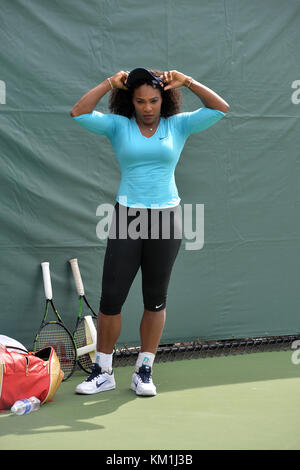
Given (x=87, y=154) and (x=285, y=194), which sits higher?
(x=87, y=154)

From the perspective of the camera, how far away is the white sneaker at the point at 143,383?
10.8ft

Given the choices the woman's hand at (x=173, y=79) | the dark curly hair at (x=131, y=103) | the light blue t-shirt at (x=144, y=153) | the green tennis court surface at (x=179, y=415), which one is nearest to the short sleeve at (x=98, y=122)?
the light blue t-shirt at (x=144, y=153)

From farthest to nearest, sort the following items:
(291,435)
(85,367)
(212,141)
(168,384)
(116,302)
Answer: (212,141) < (85,367) < (168,384) < (116,302) < (291,435)

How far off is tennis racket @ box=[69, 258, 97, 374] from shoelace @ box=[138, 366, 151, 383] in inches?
18.7

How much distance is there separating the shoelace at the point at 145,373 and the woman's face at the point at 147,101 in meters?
1.24

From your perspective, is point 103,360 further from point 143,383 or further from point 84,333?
point 84,333

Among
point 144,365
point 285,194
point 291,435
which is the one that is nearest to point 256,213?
point 285,194

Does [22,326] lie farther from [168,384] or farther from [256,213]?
[256,213]

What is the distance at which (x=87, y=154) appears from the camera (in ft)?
13.2

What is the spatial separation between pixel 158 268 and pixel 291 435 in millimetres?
1069

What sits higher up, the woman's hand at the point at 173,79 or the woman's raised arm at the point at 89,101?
the woman's hand at the point at 173,79

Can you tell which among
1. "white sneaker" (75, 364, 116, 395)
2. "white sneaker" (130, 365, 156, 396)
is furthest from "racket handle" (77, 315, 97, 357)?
"white sneaker" (130, 365, 156, 396)

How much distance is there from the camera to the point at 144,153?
10.6 feet

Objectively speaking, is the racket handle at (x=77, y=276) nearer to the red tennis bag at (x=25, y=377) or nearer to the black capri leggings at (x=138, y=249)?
the black capri leggings at (x=138, y=249)
